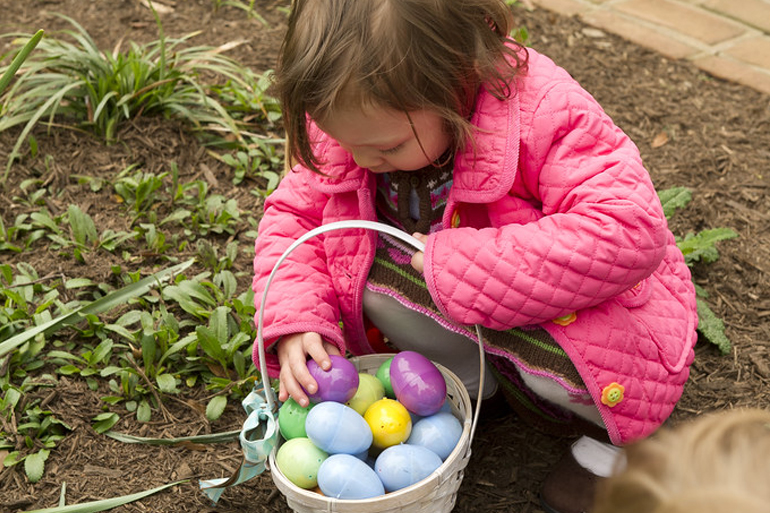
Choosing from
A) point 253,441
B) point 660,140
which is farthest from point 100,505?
point 660,140

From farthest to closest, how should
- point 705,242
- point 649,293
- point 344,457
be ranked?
point 705,242 → point 649,293 → point 344,457

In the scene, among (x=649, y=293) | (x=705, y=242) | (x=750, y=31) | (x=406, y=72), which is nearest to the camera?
(x=406, y=72)

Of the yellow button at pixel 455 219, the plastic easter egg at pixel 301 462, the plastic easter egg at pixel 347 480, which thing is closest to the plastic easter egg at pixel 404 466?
the plastic easter egg at pixel 347 480

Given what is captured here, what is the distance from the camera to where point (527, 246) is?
1.80 m

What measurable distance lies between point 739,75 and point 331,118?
2.63m

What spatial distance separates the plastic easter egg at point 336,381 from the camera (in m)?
1.93

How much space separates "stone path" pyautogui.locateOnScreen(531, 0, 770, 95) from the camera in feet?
12.6

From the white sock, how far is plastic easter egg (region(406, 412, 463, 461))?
35cm

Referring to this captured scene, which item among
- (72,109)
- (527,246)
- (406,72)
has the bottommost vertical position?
(72,109)

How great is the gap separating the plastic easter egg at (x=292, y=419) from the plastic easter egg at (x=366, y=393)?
0.35ft

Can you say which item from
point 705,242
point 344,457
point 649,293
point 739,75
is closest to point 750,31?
point 739,75

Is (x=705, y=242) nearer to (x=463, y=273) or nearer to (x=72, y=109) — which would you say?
(x=463, y=273)

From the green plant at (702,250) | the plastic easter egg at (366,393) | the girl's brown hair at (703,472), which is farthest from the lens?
the green plant at (702,250)

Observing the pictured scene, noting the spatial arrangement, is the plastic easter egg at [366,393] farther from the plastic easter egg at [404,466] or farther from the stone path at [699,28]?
the stone path at [699,28]
